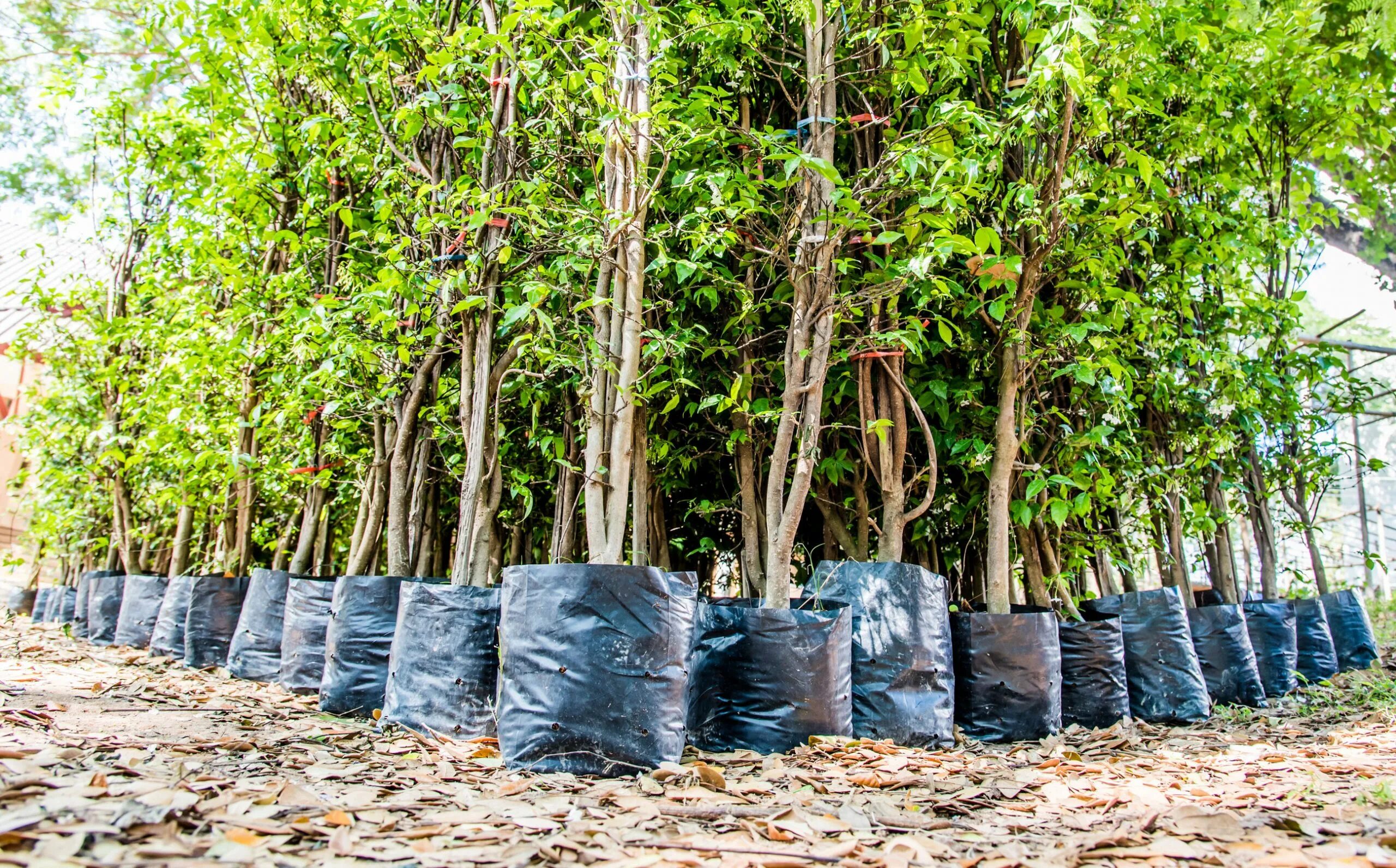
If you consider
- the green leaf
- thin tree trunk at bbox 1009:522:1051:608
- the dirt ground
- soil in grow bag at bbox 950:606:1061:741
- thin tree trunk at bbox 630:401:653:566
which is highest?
the green leaf

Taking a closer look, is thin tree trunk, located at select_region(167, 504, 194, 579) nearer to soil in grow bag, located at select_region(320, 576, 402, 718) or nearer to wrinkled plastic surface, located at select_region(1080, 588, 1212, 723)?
soil in grow bag, located at select_region(320, 576, 402, 718)

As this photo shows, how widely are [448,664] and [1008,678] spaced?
76.1 inches

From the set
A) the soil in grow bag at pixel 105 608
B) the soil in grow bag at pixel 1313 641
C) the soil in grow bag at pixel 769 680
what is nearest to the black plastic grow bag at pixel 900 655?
the soil in grow bag at pixel 769 680

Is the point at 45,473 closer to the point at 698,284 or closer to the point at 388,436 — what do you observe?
the point at 388,436

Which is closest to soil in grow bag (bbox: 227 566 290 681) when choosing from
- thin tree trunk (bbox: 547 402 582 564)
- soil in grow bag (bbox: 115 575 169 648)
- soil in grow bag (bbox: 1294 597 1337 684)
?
soil in grow bag (bbox: 115 575 169 648)

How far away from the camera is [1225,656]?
391 centimetres

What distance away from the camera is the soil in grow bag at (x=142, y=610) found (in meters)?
5.12

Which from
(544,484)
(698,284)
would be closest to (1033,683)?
(698,284)

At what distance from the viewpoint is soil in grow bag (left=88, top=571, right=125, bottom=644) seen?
220 inches

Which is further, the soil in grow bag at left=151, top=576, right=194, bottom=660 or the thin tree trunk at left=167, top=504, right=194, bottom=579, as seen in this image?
the thin tree trunk at left=167, top=504, right=194, bottom=579

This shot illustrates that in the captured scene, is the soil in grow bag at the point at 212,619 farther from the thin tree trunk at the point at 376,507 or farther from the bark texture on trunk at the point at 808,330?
the bark texture on trunk at the point at 808,330

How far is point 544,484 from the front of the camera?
12.8 ft

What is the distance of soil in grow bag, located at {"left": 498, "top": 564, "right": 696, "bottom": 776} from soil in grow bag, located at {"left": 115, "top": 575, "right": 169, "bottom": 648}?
3.84 metres

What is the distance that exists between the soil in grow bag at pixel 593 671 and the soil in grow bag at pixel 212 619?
2.77 meters
